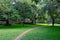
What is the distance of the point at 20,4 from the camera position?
1239 inches

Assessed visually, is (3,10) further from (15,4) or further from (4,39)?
(4,39)

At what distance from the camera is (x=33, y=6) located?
1293 inches

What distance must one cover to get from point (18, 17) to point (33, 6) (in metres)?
5.01

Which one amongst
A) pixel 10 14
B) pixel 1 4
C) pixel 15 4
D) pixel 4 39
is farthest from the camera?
pixel 15 4

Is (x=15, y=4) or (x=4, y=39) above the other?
(x=15, y=4)

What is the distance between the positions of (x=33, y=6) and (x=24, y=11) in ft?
7.93

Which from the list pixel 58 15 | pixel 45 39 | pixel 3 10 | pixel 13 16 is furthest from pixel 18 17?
pixel 45 39

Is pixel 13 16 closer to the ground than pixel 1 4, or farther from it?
closer to the ground

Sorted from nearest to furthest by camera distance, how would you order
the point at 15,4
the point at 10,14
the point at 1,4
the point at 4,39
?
the point at 4,39
the point at 1,4
the point at 10,14
the point at 15,4

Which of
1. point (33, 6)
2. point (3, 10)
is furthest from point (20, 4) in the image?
point (3, 10)

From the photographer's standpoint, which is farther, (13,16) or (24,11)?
(24,11)

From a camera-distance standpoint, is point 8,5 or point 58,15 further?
point 58,15

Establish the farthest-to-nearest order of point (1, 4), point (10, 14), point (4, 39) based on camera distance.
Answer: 1. point (10, 14)
2. point (1, 4)
3. point (4, 39)

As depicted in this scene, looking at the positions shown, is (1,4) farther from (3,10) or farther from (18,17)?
Result: (18,17)
